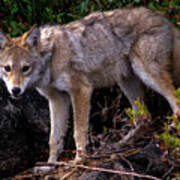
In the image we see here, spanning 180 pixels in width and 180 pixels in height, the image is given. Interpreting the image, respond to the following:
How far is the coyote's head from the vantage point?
462 cm

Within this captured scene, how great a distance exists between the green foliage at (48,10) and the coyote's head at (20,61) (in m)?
0.99

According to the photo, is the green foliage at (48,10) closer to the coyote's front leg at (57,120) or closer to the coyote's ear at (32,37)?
the coyote's ear at (32,37)

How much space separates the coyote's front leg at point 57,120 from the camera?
5.42 m

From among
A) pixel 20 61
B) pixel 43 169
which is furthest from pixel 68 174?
pixel 20 61

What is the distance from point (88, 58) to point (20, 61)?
108 cm

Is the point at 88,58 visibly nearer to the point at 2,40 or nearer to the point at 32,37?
the point at 32,37

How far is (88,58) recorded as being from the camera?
5.34 metres

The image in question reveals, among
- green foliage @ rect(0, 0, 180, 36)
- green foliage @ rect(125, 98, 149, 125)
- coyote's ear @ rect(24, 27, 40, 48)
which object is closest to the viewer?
green foliage @ rect(125, 98, 149, 125)

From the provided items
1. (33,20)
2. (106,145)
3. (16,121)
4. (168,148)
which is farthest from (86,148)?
(33,20)

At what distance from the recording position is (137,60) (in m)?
5.36

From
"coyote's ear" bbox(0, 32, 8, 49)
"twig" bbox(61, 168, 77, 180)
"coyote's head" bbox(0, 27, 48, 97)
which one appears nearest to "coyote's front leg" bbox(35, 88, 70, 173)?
"coyote's head" bbox(0, 27, 48, 97)

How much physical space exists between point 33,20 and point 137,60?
2079mm

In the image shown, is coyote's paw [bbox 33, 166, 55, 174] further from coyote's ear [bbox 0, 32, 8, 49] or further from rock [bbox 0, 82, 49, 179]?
coyote's ear [bbox 0, 32, 8, 49]

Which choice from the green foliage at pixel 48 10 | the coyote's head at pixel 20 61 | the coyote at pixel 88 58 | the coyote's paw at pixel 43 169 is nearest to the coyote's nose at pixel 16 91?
the coyote's head at pixel 20 61
